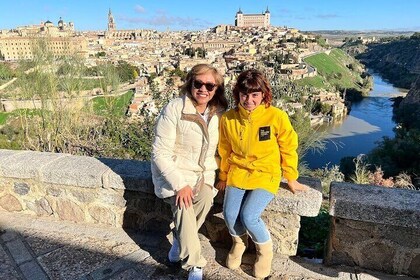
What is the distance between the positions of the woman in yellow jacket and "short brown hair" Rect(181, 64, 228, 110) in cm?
9

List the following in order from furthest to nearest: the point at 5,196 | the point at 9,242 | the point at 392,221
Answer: the point at 5,196, the point at 9,242, the point at 392,221

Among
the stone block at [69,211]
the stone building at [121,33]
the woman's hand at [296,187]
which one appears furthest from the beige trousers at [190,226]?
the stone building at [121,33]

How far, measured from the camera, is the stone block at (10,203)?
2658 mm

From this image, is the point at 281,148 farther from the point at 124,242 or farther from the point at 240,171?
the point at 124,242

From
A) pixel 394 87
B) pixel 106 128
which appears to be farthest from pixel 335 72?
pixel 106 128

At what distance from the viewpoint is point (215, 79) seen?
74.9 inches

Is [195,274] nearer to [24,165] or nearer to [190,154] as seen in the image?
[190,154]

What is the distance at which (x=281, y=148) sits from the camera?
1.91 meters

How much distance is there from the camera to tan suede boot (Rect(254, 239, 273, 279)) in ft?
6.40

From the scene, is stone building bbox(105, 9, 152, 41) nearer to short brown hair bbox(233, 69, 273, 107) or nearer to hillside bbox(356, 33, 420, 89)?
hillside bbox(356, 33, 420, 89)

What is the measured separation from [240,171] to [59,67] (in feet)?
14.4

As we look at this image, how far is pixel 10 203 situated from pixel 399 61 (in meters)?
93.2

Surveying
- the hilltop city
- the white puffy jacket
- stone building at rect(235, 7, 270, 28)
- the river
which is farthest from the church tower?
the white puffy jacket

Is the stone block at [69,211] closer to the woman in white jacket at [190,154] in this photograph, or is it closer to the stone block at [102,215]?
the stone block at [102,215]
